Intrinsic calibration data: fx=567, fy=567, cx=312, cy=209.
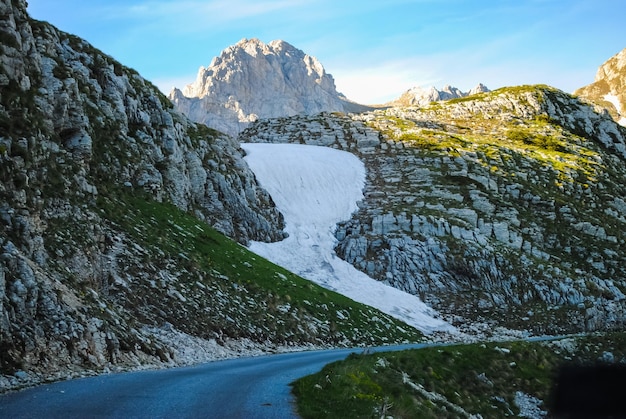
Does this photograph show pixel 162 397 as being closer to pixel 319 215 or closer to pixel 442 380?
pixel 442 380

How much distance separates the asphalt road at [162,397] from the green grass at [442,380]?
3.32 ft

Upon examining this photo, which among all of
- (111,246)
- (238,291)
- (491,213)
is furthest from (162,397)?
(491,213)

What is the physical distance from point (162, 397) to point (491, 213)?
70993mm

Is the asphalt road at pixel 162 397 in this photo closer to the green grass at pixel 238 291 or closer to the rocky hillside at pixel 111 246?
the rocky hillside at pixel 111 246

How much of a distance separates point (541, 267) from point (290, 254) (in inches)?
1223

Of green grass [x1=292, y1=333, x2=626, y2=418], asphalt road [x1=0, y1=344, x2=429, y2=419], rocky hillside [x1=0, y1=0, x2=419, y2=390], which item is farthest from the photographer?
rocky hillside [x1=0, y1=0, x2=419, y2=390]

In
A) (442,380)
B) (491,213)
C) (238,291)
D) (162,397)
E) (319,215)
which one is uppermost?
(319,215)

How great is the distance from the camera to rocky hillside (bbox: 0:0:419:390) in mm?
20500

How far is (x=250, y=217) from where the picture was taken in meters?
65.4

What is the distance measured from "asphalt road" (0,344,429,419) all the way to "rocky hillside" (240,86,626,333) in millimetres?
45709

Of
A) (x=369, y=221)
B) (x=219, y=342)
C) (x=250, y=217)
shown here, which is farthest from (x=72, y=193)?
(x=369, y=221)

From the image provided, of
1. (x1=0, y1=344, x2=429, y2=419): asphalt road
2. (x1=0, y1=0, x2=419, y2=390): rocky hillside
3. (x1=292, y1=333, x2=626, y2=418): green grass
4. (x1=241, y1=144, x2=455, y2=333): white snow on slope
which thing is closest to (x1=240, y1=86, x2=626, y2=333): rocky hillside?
(x1=241, y1=144, x2=455, y2=333): white snow on slope

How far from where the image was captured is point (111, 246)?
32.6 meters

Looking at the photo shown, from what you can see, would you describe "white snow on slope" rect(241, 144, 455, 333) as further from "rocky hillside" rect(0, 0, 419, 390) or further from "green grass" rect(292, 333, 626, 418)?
"green grass" rect(292, 333, 626, 418)
